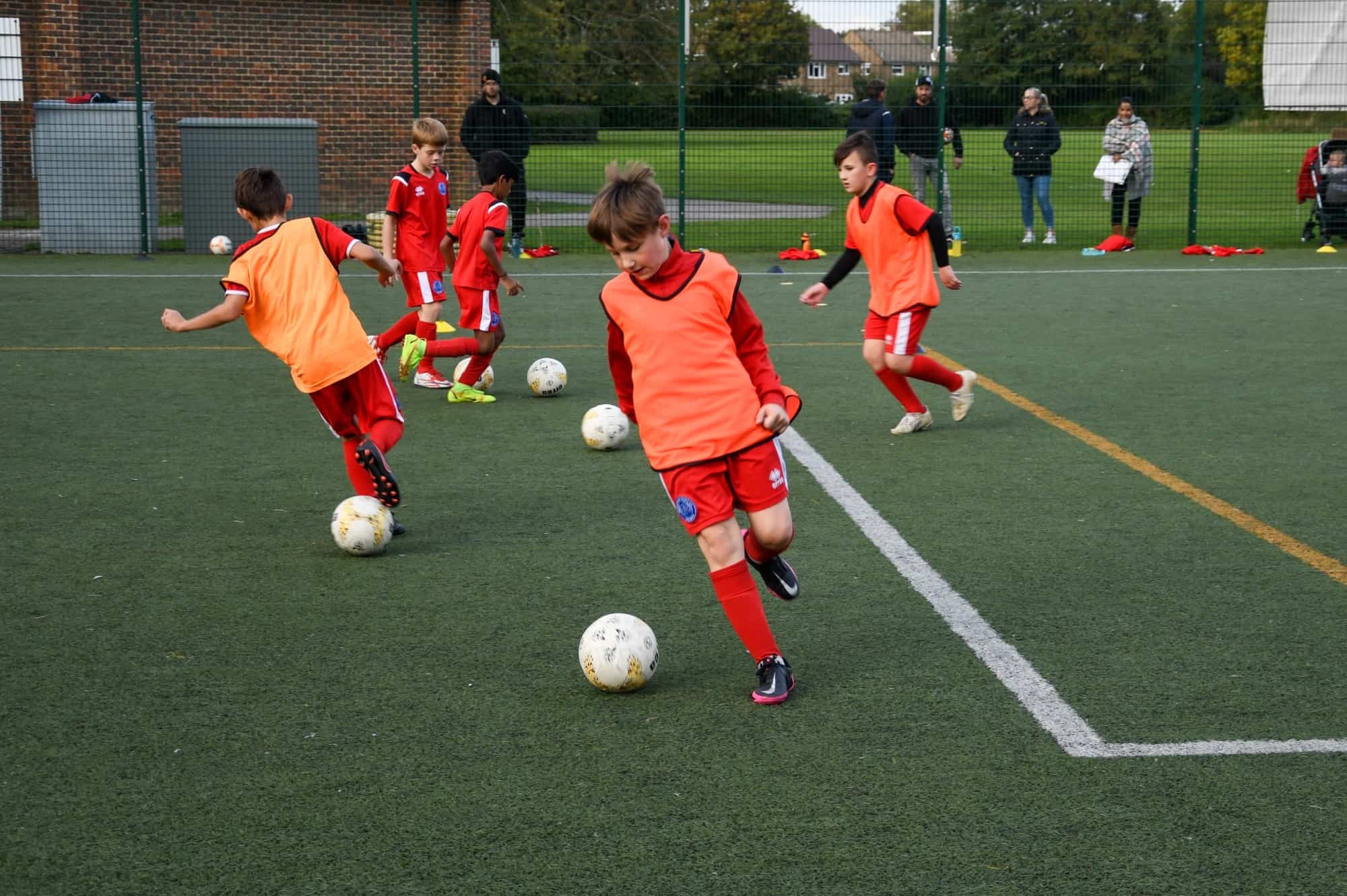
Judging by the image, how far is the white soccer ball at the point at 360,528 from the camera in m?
6.00

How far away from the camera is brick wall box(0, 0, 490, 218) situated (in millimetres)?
21391

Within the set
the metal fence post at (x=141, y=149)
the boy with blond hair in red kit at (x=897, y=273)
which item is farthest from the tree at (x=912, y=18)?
the boy with blond hair in red kit at (x=897, y=273)

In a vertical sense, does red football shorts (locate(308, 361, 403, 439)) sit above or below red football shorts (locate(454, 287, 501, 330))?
below

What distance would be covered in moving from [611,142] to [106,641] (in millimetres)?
16392

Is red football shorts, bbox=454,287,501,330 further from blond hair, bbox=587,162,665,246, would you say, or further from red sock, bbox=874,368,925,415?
blond hair, bbox=587,162,665,246

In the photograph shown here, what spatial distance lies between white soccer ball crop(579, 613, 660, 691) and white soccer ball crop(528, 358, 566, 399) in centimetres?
517

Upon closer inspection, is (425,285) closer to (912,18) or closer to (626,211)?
(626,211)

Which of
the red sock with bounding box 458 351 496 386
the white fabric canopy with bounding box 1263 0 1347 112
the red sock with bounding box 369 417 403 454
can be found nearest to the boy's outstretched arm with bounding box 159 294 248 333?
the red sock with bounding box 369 417 403 454

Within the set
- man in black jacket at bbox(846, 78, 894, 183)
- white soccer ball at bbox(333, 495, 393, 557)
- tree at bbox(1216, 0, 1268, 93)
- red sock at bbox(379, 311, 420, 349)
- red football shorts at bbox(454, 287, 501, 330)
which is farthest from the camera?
tree at bbox(1216, 0, 1268, 93)

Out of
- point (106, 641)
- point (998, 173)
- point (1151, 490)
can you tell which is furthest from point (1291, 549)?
point (998, 173)

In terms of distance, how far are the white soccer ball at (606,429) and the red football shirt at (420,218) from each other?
2.33 m

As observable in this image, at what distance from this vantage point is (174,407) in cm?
916

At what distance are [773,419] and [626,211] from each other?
2.43 ft

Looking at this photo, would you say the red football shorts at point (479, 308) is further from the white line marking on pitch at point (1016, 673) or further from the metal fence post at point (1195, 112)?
the metal fence post at point (1195, 112)
